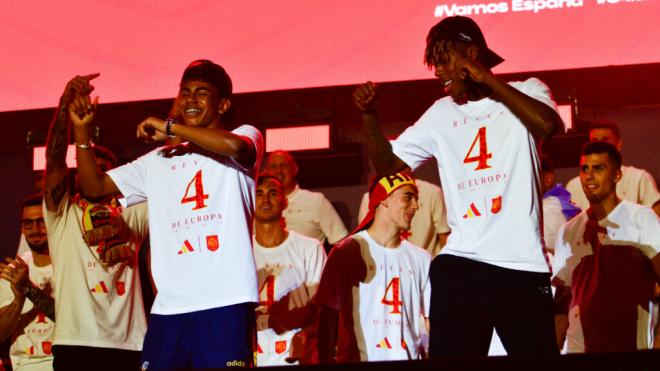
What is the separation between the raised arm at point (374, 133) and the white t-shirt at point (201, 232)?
52 centimetres

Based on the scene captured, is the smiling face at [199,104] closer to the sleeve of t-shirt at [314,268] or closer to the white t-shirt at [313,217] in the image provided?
the sleeve of t-shirt at [314,268]

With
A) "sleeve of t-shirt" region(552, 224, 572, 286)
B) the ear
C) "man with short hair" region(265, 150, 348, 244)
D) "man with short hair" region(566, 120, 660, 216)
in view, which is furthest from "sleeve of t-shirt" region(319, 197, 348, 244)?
the ear

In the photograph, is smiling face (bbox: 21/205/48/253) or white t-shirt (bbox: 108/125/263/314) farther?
smiling face (bbox: 21/205/48/253)

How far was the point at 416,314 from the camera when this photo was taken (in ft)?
17.9

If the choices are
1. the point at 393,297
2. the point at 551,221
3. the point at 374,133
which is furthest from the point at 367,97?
the point at 551,221

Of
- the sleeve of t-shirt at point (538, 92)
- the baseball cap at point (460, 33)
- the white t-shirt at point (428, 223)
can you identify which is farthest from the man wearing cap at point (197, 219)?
the white t-shirt at point (428, 223)

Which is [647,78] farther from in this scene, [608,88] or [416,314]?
[416,314]

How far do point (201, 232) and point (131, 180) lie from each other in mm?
494

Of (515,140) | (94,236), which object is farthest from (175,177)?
(515,140)

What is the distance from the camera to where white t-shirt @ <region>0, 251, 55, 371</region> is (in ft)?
19.5

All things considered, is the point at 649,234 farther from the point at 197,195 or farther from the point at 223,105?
the point at 197,195

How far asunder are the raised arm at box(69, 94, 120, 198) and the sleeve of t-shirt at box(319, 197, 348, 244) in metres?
3.20

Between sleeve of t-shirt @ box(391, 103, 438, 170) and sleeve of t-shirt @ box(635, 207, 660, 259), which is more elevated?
sleeve of t-shirt @ box(391, 103, 438, 170)

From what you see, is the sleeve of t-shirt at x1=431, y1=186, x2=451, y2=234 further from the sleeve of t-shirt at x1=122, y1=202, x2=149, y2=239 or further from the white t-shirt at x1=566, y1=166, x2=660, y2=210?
the sleeve of t-shirt at x1=122, y1=202, x2=149, y2=239
